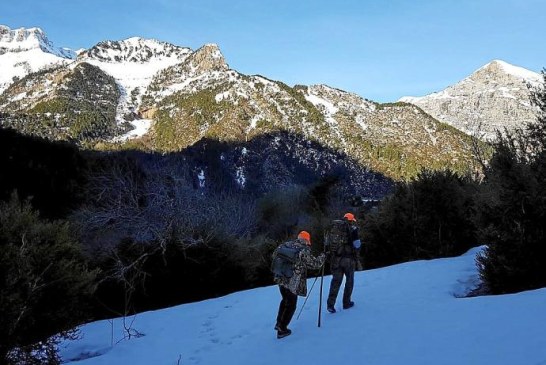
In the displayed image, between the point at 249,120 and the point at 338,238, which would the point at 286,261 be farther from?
the point at 249,120

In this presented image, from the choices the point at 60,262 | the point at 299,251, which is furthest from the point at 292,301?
the point at 60,262

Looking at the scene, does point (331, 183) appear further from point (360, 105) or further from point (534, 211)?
point (360, 105)

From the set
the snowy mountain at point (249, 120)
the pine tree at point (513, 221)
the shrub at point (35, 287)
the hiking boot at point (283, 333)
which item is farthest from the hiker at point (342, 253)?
the snowy mountain at point (249, 120)

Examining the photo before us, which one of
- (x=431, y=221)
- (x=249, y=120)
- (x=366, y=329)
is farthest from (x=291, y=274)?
(x=249, y=120)

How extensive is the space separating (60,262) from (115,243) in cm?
796

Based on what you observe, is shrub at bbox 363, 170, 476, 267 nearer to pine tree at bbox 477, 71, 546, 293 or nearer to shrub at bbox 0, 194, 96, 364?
pine tree at bbox 477, 71, 546, 293

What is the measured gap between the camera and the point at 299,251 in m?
7.74

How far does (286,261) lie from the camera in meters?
7.67

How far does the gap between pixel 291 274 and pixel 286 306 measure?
614mm

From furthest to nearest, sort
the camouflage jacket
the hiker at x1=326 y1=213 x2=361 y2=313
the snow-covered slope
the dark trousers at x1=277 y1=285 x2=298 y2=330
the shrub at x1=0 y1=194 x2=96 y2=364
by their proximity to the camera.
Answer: the hiker at x1=326 y1=213 x2=361 y2=313, the dark trousers at x1=277 y1=285 x2=298 y2=330, the camouflage jacket, the shrub at x1=0 y1=194 x2=96 y2=364, the snow-covered slope

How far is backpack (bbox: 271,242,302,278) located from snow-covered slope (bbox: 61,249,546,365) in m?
1.12

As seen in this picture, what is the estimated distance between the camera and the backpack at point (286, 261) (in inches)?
299

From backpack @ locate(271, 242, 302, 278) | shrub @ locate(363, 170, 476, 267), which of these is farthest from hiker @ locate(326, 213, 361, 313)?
shrub @ locate(363, 170, 476, 267)

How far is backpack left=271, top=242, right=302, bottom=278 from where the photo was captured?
7.60 m
